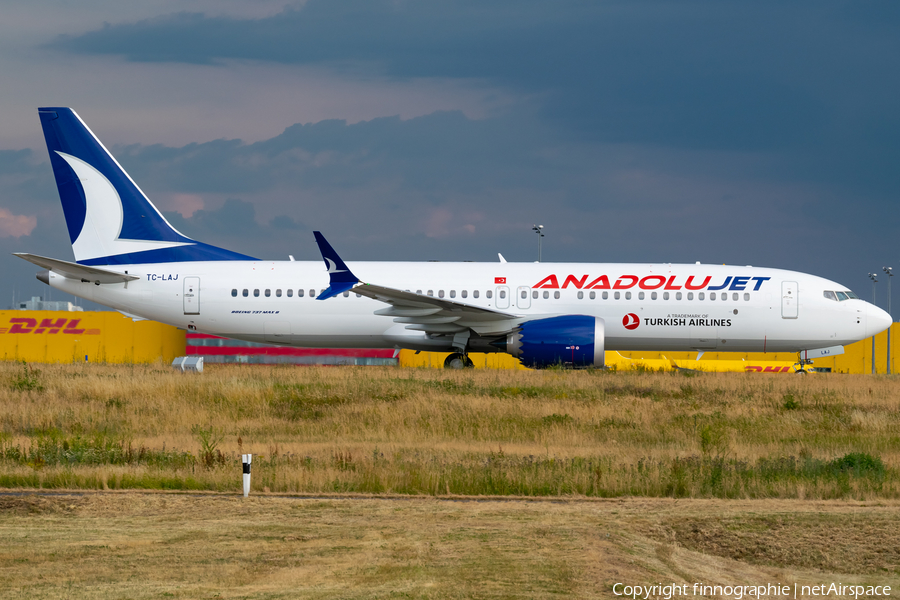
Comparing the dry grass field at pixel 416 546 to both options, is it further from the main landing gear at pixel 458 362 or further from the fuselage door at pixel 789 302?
the fuselage door at pixel 789 302

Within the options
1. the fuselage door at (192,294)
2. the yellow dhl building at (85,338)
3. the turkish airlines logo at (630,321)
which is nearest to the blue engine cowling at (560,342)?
the turkish airlines logo at (630,321)

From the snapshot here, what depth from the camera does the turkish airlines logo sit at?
29500 mm

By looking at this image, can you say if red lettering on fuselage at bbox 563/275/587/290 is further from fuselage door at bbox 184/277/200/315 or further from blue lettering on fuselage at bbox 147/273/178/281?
blue lettering on fuselage at bbox 147/273/178/281

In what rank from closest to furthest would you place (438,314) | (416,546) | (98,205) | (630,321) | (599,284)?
(416,546) < (438,314) < (630,321) < (599,284) < (98,205)

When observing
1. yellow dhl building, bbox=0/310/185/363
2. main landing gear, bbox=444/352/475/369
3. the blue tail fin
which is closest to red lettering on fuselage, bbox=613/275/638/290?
main landing gear, bbox=444/352/475/369

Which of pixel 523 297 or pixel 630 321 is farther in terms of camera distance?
pixel 523 297

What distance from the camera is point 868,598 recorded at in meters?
8.55

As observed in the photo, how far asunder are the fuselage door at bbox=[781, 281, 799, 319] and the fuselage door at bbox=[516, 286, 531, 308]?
8052mm

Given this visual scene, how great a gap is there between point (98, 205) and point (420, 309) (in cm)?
1181

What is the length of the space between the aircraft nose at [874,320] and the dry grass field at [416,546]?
63.0 ft

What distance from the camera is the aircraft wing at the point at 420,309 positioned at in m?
27.4
